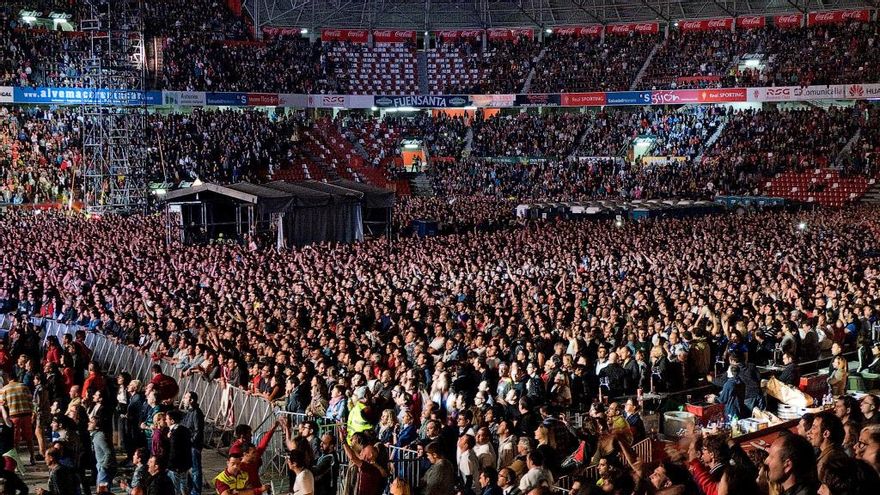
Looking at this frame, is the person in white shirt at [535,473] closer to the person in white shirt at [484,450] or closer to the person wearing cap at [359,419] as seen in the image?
the person in white shirt at [484,450]

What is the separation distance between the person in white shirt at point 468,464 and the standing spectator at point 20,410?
6.46 meters

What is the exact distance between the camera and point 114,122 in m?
44.6

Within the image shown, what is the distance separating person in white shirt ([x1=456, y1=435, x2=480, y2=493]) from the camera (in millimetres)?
9633

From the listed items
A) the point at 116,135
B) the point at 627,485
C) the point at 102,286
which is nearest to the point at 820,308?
the point at 627,485

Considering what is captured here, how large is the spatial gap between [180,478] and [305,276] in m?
13.0

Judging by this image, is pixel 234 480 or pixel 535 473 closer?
pixel 535 473

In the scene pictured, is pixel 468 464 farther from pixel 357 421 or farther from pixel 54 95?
pixel 54 95

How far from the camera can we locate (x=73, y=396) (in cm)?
1232

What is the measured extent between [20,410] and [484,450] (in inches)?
268

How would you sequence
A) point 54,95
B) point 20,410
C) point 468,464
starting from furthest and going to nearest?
1. point 54,95
2. point 20,410
3. point 468,464

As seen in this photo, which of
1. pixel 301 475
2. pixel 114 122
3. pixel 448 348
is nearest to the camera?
pixel 301 475

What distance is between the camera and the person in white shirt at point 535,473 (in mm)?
8562

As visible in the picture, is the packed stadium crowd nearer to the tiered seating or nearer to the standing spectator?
the standing spectator

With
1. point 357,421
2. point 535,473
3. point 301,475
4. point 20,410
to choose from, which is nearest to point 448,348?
point 357,421
